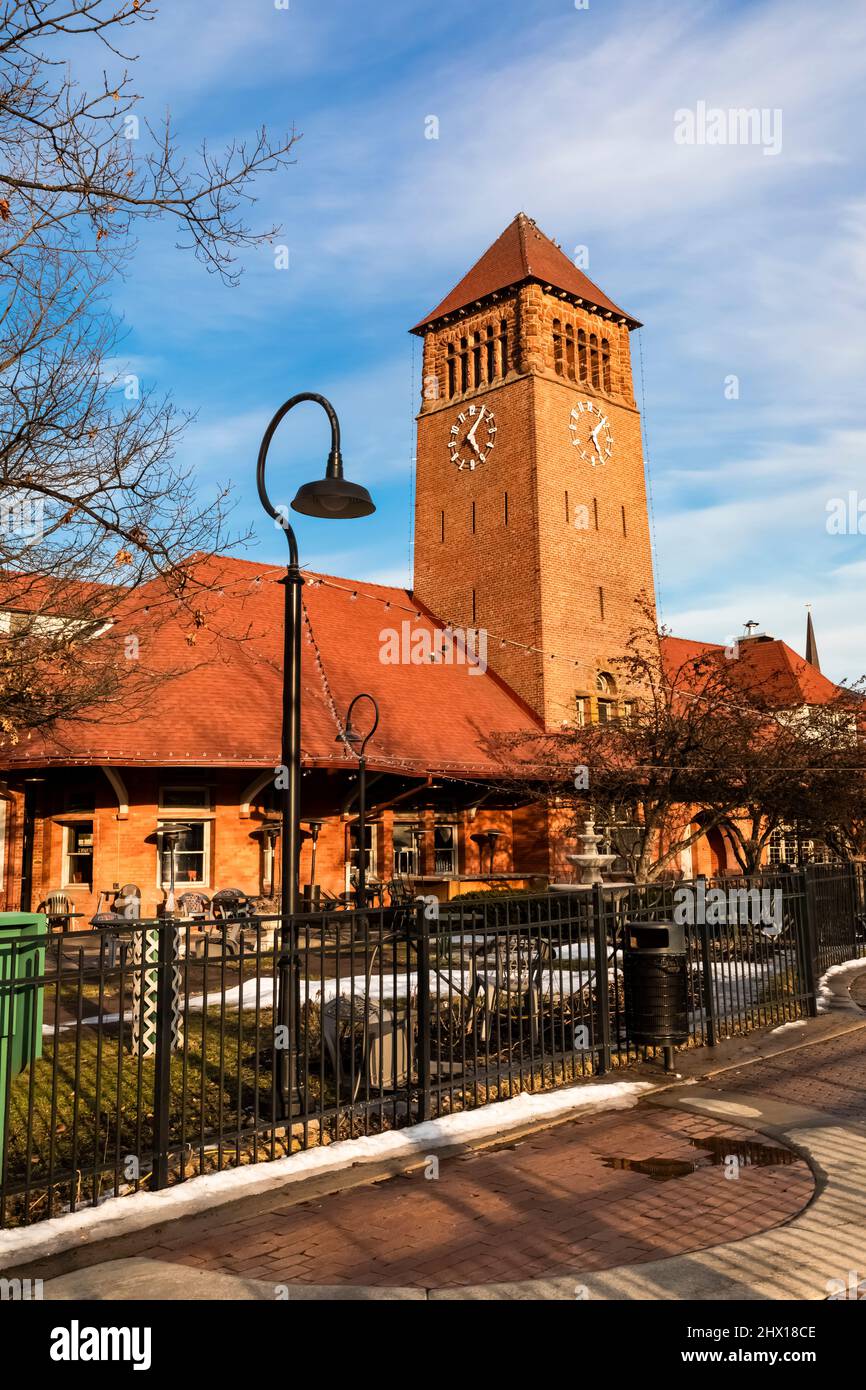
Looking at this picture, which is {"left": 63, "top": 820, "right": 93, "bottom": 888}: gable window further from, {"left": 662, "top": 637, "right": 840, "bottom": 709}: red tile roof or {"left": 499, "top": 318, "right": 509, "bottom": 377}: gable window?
{"left": 662, "top": 637, "right": 840, "bottom": 709}: red tile roof

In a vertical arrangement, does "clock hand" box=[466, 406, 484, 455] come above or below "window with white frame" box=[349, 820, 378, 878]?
above

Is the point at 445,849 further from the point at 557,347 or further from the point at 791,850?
the point at 791,850

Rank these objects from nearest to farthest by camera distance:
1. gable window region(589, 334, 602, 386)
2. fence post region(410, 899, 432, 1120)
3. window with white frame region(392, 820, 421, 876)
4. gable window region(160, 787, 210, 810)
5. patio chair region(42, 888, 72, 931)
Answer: fence post region(410, 899, 432, 1120), patio chair region(42, 888, 72, 931), gable window region(160, 787, 210, 810), window with white frame region(392, 820, 421, 876), gable window region(589, 334, 602, 386)

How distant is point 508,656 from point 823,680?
858 inches

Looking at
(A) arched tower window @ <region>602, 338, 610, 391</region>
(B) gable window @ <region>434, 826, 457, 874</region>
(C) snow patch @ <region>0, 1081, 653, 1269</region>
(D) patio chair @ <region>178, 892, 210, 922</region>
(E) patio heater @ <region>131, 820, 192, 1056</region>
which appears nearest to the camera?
(C) snow patch @ <region>0, 1081, 653, 1269</region>

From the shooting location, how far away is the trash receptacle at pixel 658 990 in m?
8.34

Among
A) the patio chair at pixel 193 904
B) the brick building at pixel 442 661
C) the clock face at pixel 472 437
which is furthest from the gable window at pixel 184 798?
the clock face at pixel 472 437

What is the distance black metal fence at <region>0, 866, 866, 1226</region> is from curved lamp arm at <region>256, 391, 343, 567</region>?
2892 millimetres

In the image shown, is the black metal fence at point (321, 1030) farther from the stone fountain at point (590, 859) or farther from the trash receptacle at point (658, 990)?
the stone fountain at point (590, 859)

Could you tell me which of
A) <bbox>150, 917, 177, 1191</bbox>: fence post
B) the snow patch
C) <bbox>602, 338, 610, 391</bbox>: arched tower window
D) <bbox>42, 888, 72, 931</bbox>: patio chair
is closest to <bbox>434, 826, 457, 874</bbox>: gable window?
<bbox>42, 888, 72, 931</bbox>: patio chair

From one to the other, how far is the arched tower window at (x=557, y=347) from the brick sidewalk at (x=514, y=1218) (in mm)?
26405

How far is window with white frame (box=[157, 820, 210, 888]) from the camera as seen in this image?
777 inches
